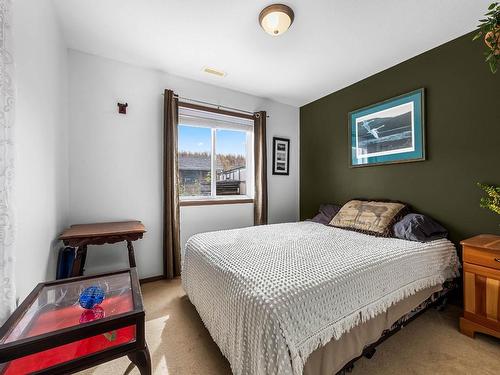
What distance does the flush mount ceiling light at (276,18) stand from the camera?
1.73 meters

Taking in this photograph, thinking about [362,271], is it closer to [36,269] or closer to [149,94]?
[36,269]

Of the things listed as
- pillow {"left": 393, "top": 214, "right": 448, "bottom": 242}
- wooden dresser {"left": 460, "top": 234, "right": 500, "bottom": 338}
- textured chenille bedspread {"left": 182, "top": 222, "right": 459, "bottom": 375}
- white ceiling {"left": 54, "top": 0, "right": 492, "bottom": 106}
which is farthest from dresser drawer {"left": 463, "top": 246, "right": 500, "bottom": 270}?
white ceiling {"left": 54, "top": 0, "right": 492, "bottom": 106}

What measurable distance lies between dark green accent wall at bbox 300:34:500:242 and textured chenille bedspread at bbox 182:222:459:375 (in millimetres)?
447

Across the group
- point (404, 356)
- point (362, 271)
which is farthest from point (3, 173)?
point (404, 356)

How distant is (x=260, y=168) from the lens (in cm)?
338

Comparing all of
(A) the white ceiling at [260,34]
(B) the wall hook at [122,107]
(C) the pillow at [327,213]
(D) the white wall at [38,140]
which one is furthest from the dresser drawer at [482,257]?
(B) the wall hook at [122,107]

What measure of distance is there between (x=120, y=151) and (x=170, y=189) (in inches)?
27.3

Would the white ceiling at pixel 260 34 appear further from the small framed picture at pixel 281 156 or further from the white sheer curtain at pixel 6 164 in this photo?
the white sheer curtain at pixel 6 164

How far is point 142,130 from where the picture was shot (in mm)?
2701

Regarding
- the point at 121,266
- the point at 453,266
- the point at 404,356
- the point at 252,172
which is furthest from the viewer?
the point at 252,172

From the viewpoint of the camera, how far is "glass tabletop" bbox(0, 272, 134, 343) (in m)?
0.88

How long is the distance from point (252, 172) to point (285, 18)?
2079 millimetres

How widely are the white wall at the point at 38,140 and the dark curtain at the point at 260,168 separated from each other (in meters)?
2.28

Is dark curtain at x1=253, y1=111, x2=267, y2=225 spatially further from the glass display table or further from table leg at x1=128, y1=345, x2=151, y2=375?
table leg at x1=128, y1=345, x2=151, y2=375
